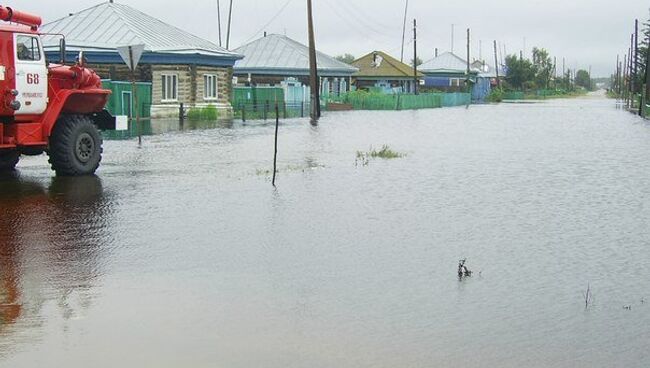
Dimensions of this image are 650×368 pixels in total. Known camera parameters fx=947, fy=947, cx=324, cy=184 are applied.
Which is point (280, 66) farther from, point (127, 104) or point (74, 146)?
point (74, 146)

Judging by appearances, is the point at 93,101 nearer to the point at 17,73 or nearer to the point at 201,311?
the point at 17,73

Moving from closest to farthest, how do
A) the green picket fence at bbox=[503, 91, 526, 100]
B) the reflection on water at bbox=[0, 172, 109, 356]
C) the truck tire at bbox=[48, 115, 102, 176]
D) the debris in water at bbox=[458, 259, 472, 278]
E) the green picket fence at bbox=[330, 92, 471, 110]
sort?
the reflection on water at bbox=[0, 172, 109, 356] < the debris in water at bbox=[458, 259, 472, 278] < the truck tire at bbox=[48, 115, 102, 176] < the green picket fence at bbox=[330, 92, 471, 110] < the green picket fence at bbox=[503, 91, 526, 100]

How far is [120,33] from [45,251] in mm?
40428

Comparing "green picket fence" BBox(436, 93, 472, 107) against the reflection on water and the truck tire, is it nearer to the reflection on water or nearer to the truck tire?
the truck tire

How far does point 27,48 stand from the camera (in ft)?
56.4

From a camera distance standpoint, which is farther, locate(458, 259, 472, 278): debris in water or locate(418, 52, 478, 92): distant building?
locate(418, 52, 478, 92): distant building

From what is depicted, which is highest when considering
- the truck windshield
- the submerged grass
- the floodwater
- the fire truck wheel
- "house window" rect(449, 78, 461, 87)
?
"house window" rect(449, 78, 461, 87)

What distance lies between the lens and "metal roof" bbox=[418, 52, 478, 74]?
132875 millimetres

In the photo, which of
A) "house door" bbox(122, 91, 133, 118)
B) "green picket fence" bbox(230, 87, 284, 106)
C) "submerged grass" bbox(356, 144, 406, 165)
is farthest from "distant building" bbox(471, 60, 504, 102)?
"submerged grass" bbox(356, 144, 406, 165)

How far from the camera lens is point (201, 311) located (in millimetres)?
7648

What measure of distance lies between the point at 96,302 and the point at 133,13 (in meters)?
48.4

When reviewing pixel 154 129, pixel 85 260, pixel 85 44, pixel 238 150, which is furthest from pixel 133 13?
pixel 85 260

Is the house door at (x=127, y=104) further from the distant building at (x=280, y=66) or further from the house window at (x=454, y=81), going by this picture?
the house window at (x=454, y=81)

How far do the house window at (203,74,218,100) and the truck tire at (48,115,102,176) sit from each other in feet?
106
